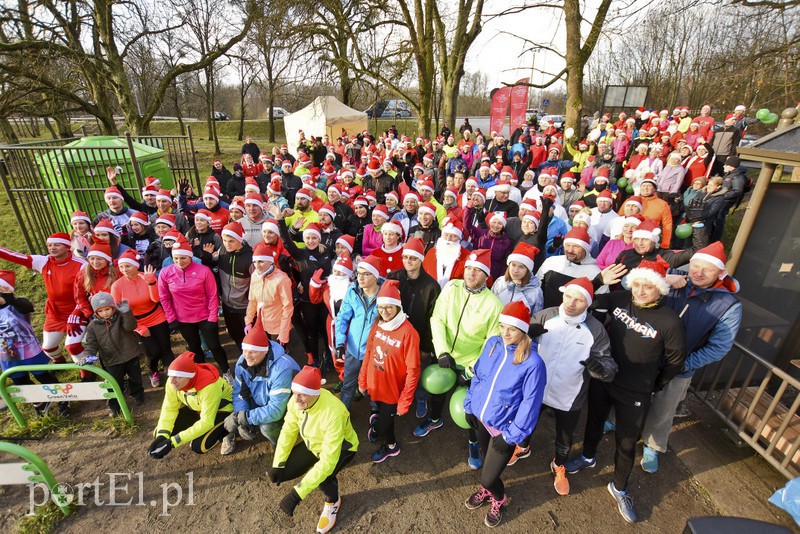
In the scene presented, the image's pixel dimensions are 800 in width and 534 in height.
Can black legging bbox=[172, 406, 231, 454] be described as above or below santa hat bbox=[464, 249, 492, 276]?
below

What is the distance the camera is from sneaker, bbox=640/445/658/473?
A: 3.89 meters

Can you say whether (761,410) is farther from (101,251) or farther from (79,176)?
(79,176)

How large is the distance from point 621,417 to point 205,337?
475 centimetres

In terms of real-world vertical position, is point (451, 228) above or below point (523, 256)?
below

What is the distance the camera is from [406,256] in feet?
13.8

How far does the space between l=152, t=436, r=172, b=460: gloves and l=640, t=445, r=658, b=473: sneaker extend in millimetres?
4632

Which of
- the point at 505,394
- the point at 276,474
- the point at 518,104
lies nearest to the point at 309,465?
the point at 276,474

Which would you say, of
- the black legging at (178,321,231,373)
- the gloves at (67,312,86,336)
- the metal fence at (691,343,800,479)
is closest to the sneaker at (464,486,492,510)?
the metal fence at (691,343,800,479)

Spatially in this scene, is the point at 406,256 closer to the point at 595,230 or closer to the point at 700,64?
the point at 595,230

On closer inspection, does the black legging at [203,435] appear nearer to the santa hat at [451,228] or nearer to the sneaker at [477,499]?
the sneaker at [477,499]

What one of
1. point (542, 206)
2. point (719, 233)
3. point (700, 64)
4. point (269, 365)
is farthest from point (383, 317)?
point (700, 64)

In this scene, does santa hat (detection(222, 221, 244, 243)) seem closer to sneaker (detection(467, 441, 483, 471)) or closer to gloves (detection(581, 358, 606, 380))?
sneaker (detection(467, 441, 483, 471))

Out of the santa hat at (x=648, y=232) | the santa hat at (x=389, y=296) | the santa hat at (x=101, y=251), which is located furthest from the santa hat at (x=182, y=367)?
the santa hat at (x=648, y=232)

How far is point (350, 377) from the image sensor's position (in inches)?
170
